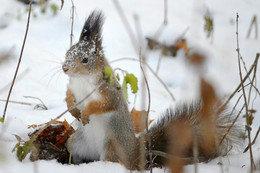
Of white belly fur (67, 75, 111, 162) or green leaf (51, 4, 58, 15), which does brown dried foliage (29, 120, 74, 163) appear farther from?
green leaf (51, 4, 58, 15)

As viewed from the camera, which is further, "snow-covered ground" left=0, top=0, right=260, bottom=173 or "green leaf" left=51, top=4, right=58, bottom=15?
"green leaf" left=51, top=4, right=58, bottom=15

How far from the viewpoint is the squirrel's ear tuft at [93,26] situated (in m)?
1.75

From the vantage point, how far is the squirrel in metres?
1.78

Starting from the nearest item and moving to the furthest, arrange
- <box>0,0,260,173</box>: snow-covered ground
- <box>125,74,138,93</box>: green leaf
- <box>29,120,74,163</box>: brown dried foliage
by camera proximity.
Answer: <box>125,74,138,93</box>: green leaf, <box>29,120,74,163</box>: brown dried foliage, <box>0,0,260,173</box>: snow-covered ground

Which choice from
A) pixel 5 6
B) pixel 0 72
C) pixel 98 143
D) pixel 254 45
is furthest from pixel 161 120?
pixel 5 6

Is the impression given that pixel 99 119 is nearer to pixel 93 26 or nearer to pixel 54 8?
pixel 93 26

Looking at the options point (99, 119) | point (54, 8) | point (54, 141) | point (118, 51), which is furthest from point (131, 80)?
point (54, 8)

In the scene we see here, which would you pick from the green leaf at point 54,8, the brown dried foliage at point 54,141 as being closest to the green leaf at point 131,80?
the brown dried foliage at point 54,141

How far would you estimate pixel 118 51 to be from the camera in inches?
125

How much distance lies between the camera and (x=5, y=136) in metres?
1.69

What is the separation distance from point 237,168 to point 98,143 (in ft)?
2.27

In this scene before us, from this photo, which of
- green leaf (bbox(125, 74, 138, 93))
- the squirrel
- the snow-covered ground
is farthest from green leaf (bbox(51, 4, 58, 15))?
green leaf (bbox(125, 74, 138, 93))

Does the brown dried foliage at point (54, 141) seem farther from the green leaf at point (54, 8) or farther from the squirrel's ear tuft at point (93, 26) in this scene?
the green leaf at point (54, 8)

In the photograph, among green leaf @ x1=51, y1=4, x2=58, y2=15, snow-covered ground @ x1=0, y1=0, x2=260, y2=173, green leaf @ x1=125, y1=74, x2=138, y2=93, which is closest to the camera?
green leaf @ x1=125, y1=74, x2=138, y2=93
